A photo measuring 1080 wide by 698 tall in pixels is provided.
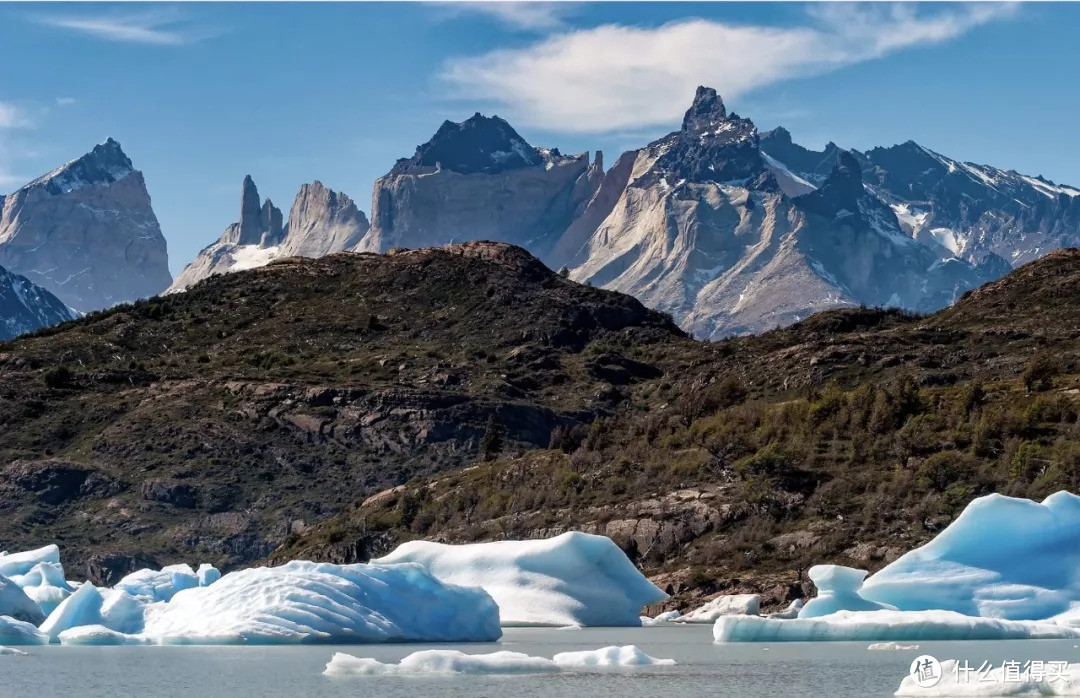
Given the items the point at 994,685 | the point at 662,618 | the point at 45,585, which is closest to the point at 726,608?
the point at 662,618

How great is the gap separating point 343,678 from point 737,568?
130 feet

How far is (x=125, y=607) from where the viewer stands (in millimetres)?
64438

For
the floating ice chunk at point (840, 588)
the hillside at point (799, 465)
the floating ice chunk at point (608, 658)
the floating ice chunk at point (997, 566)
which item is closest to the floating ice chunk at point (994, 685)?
the floating ice chunk at point (608, 658)

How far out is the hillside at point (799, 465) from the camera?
280ft

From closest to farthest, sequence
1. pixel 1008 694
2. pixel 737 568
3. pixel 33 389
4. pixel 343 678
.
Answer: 1. pixel 1008 694
2. pixel 343 678
3. pixel 737 568
4. pixel 33 389

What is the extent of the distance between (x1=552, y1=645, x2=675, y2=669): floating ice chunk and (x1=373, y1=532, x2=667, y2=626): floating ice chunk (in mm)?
18095

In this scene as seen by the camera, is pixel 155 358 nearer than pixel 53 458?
No

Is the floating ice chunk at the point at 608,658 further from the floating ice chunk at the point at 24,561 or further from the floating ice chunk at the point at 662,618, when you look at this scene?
the floating ice chunk at the point at 24,561

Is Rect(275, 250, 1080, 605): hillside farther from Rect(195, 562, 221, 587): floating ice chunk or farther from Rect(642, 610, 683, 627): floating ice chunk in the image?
Rect(195, 562, 221, 587): floating ice chunk

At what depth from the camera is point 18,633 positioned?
6188cm

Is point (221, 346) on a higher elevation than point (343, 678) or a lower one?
higher

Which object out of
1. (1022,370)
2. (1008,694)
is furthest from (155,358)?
(1008,694)

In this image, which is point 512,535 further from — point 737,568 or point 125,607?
point 125,607

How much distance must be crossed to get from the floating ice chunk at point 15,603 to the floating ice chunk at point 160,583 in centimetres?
1006
